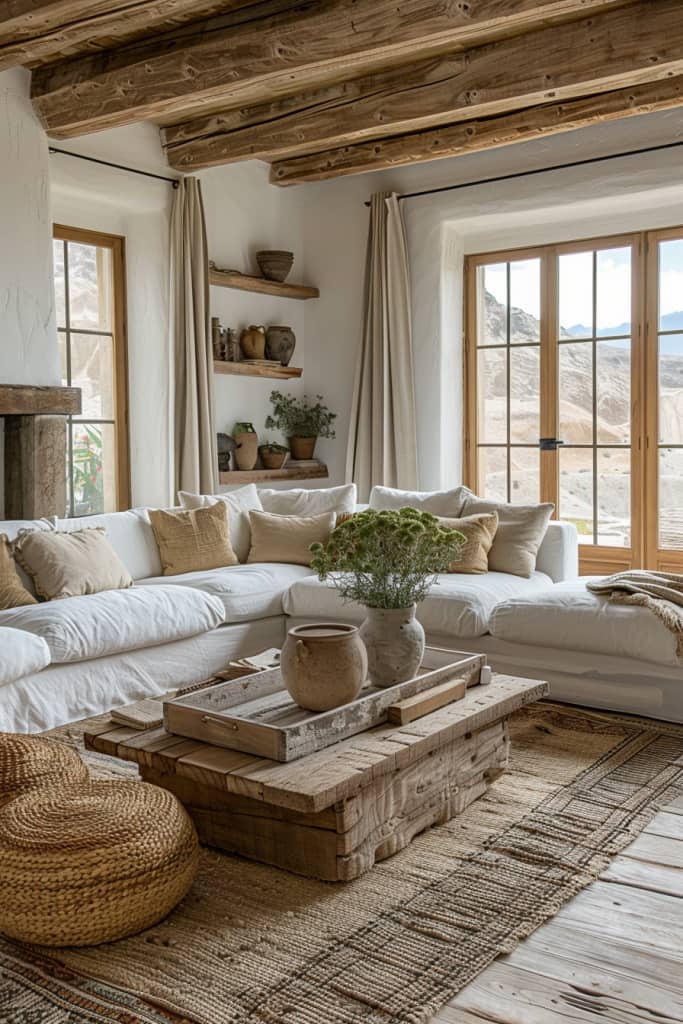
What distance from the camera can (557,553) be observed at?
15.4ft

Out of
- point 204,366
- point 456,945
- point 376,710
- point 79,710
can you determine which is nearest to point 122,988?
point 456,945

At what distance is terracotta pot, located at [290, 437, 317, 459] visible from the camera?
6824 mm

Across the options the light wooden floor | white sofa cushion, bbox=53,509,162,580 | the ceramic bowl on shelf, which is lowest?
the light wooden floor

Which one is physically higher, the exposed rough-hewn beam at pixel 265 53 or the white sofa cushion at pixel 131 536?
the exposed rough-hewn beam at pixel 265 53

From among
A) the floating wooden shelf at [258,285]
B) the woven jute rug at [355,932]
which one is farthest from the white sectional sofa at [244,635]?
the floating wooden shelf at [258,285]

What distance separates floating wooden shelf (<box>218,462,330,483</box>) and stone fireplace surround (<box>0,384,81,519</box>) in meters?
1.30

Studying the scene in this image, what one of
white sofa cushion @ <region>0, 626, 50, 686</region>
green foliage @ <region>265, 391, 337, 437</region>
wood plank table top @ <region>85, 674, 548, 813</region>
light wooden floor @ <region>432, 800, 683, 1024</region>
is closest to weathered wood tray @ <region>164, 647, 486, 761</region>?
wood plank table top @ <region>85, 674, 548, 813</region>

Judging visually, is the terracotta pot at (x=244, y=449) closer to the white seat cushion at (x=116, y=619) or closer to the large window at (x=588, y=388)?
the large window at (x=588, y=388)

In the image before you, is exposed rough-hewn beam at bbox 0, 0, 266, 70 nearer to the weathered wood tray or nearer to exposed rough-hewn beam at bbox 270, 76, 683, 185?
exposed rough-hewn beam at bbox 270, 76, 683, 185

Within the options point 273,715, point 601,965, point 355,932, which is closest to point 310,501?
point 273,715

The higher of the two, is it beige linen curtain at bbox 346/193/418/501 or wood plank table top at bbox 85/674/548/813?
beige linen curtain at bbox 346/193/418/501

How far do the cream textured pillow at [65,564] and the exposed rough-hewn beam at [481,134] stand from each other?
10.0ft

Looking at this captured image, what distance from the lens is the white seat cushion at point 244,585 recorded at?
435cm

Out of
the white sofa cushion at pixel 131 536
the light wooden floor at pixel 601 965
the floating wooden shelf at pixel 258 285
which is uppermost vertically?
the floating wooden shelf at pixel 258 285
